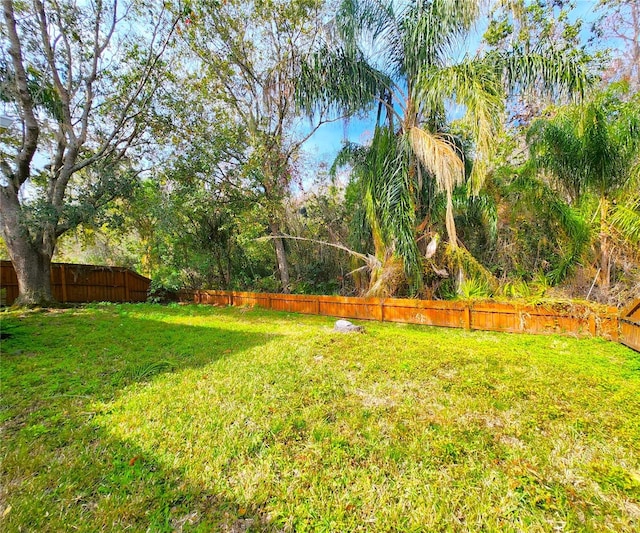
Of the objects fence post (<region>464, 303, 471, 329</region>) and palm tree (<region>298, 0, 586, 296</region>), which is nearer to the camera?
palm tree (<region>298, 0, 586, 296</region>)

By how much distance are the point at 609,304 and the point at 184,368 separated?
6.72 meters

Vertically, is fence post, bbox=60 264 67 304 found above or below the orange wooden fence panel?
above

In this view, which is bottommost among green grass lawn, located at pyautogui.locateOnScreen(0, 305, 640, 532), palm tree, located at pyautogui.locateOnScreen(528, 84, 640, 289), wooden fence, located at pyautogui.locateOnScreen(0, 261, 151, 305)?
green grass lawn, located at pyautogui.locateOnScreen(0, 305, 640, 532)

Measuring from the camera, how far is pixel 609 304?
4.72 m

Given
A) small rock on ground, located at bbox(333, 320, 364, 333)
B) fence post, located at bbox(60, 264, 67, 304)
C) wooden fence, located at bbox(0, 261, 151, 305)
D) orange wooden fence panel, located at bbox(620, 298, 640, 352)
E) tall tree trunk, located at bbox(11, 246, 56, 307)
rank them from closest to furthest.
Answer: orange wooden fence panel, located at bbox(620, 298, 640, 352)
small rock on ground, located at bbox(333, 320, 364, 333)
tall tree trunk, located at bbox(11, 246, 56, 307)
wooden fence, located at bbox(0, 261, 151, 305)
fence post, located at bbox(60, 264, 67, 304)

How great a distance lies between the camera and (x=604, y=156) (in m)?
4.62

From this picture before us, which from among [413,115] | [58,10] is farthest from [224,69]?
[413,115]

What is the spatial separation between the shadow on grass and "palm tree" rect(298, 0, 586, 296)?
15.7 ft

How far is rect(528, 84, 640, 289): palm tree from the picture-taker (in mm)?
4484

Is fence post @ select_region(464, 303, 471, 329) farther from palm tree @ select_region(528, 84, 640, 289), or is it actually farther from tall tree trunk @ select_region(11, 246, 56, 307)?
tall tree trunk @ select_region(11, 246, 56, 307)

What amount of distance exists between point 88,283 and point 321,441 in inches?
495

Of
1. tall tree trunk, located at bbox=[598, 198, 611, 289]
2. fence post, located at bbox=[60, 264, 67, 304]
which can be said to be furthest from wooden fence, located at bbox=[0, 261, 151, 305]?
tall tree trunk, located at bbox=[598, 198, 611, 289]

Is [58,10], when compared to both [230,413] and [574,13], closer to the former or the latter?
[230,413]

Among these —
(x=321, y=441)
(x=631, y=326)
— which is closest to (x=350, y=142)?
(x=631, y=326)
